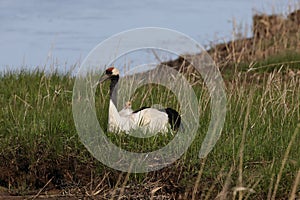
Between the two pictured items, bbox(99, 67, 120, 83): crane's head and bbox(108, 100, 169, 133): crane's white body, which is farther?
bbox(99, 67, 120, 83): crane's head

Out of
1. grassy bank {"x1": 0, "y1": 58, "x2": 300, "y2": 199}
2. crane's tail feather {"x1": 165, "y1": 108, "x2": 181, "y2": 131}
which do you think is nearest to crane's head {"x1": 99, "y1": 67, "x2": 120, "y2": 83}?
grassy bank {"x1": 0, "y1": 58, "x2": 300, "y2": 199}

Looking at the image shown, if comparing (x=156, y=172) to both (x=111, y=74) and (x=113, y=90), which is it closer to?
(x=113, y=90)

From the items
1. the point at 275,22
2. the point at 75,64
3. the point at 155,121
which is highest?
the point at 275,22

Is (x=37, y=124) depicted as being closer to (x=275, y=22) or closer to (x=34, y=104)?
(x=34, y=104)

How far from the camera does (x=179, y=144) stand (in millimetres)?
5215

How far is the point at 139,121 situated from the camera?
228 inches

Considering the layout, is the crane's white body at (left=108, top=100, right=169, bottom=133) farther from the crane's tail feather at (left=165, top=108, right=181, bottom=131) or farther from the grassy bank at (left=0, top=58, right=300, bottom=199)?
the grassy bank at (left=0, top=58, right=300, bottom=199)

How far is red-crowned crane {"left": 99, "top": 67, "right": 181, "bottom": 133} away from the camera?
570cm

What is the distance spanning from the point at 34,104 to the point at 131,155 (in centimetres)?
222

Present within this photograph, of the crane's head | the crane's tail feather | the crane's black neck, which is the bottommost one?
the crane's tail feather

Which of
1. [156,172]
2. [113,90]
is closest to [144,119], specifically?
[113,90]

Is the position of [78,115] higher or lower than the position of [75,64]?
lower

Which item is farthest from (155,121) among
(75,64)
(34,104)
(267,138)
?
(75,64)

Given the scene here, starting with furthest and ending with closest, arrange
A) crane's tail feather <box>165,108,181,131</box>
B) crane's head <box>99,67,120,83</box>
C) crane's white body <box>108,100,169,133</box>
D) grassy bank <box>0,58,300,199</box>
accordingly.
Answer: crane's head <box>99,67,120,83</box>, crane's tail feather <box>165,108,181,131</box>, crane's white body <box>108,100,169,133</box>, grassy bank <box>0,58,300,199</box>
